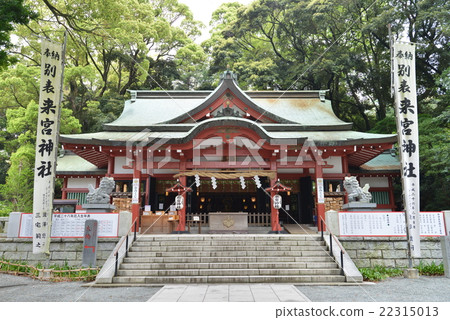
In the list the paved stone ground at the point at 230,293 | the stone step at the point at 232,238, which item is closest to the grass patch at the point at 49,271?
the stone step at the point at 232,238

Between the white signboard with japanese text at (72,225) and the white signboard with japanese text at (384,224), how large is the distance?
876cm

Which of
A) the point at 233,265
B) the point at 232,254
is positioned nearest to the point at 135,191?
the point at 232,254

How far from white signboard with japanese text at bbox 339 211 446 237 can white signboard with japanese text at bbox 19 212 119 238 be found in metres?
8.76

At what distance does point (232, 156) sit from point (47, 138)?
25.4 feet

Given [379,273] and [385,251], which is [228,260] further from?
[385,251]

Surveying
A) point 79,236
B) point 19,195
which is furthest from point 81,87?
point 79,236

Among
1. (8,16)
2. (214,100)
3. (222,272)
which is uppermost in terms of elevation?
(214,100)

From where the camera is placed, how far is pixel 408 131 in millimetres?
9844

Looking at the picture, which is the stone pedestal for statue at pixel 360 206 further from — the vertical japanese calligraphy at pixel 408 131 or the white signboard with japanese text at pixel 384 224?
the vertical japanese calligraphy at pixel 408 131

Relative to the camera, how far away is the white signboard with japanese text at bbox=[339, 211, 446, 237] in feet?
37.0

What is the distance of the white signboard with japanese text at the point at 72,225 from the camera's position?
11.3 meters

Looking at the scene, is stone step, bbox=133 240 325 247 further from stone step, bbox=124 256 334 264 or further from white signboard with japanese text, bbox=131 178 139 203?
white signboard with japanese text, bbox=131 178 139 203

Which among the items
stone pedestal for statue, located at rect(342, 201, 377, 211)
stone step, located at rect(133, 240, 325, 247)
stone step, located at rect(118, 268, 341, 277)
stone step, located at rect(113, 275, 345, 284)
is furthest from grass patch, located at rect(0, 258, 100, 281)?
stone pedestal for statue, located at rect(342, 201, 377, 211)

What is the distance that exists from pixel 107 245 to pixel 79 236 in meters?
1.16
